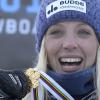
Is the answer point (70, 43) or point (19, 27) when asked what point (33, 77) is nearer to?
point (70, 43)

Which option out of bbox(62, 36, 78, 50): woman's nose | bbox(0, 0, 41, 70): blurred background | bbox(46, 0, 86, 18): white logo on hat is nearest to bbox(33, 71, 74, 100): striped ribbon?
bbox(62, 36, 78, 50): woman's nose

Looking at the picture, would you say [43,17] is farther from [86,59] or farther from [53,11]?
[86,59]

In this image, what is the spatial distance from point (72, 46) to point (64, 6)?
0.17m

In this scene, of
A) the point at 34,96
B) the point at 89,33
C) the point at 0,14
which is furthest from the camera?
the point at 0,14

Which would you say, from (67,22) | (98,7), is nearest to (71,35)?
(67,22)

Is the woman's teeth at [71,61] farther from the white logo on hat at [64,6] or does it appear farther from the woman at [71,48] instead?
the white logo on hat at [64,6]

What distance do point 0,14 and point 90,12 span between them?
324 centimetres

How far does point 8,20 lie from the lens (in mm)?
4969

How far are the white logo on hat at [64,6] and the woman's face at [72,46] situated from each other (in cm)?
6

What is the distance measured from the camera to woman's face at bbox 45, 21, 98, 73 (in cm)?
172

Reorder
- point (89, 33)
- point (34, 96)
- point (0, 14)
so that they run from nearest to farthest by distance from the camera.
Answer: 1. point (34, 96)
2. point (89, 33)
3. point (0, 14)

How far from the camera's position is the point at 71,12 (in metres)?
1.76

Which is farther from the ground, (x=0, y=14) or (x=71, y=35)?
(x=0, y=14)

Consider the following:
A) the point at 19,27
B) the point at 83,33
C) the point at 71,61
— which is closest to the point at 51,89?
the point at 71,61
